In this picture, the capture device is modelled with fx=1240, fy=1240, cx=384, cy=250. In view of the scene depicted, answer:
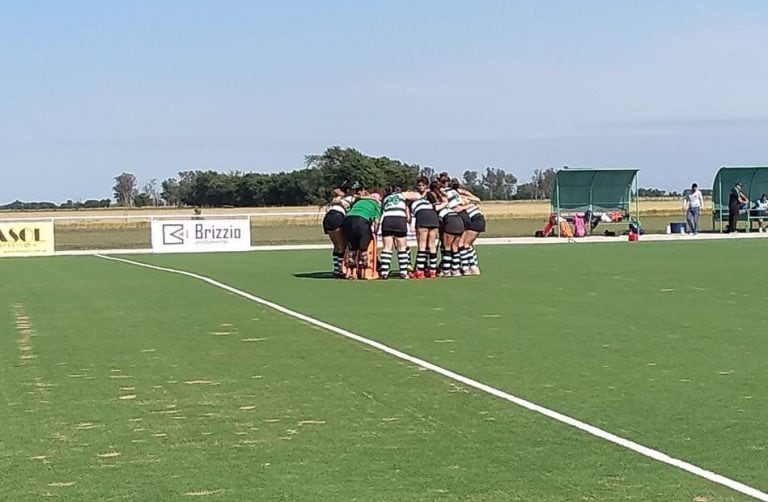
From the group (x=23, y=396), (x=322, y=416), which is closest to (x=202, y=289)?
(x=23, y=396)

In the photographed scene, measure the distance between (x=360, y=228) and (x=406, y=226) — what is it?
81 centimetres

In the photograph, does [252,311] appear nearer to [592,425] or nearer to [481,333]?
[481,333]

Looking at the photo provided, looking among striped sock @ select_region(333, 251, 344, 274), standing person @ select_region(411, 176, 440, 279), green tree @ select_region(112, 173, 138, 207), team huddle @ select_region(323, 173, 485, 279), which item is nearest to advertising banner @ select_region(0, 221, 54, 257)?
striped sock @ select_region(333, 251, 344, 274)

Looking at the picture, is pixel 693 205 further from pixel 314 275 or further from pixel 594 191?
pixel 314 275

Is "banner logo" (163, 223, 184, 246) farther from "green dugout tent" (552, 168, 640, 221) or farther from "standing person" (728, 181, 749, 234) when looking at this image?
"standing person" (728, 181, 749, 234)

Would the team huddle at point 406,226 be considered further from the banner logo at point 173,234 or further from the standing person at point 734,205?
the standing person at point 734,205

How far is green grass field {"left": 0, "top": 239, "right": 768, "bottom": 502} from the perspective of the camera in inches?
269

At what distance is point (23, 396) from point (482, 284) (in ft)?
38.2

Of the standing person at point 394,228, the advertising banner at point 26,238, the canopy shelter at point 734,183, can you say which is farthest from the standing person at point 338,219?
the canopy shelter at point 734,183

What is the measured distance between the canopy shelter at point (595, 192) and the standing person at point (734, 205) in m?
3.24

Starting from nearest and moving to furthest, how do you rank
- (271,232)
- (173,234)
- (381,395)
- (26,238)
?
1. (381,395)
2. (26,238)
3. (173,234)
4. (271,232)

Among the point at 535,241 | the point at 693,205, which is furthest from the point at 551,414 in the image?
the point at 693,205

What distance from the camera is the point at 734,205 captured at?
4197 centimetres

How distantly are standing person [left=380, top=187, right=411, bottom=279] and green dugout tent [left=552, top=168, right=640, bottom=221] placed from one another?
22.2 metres
